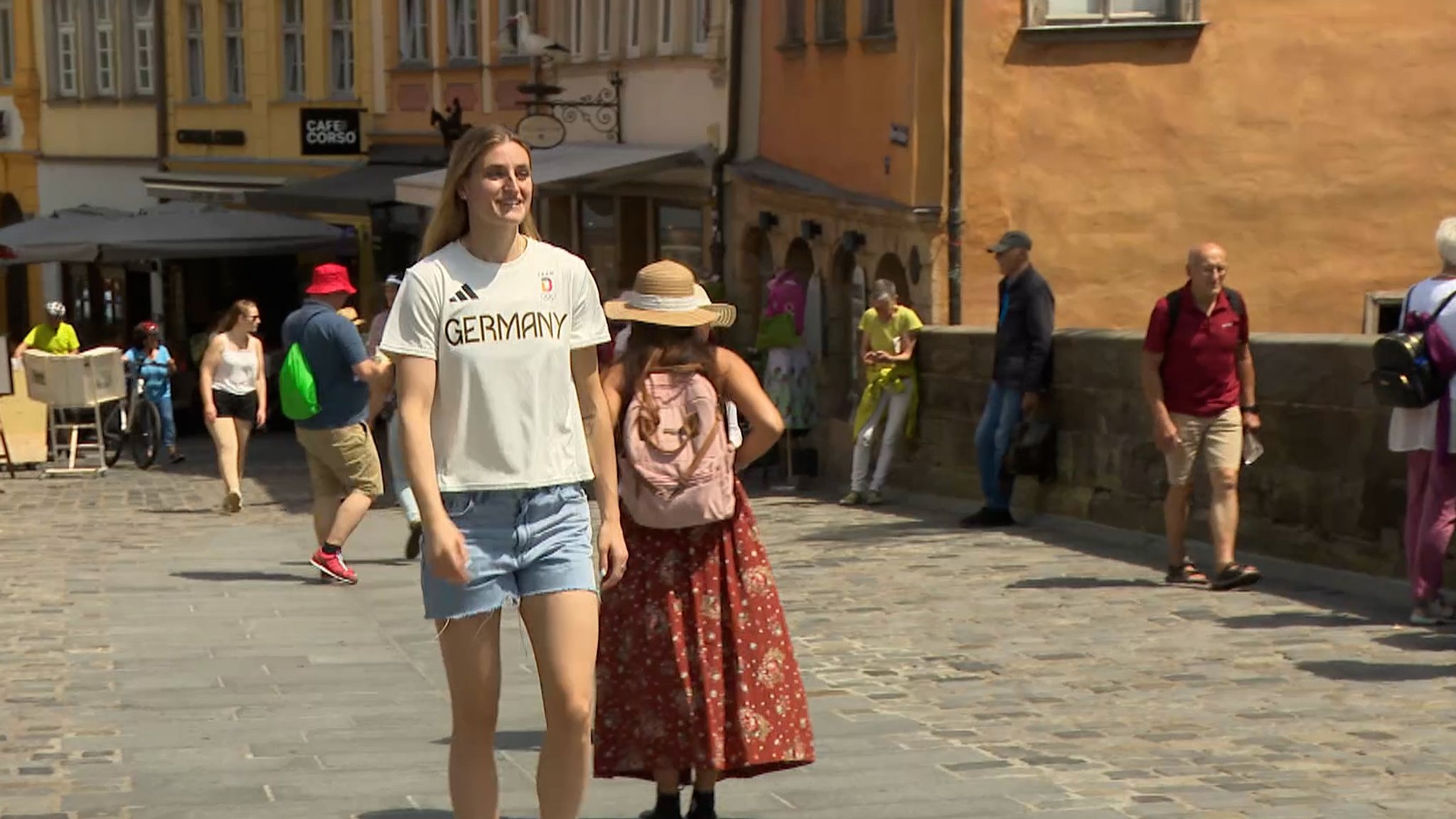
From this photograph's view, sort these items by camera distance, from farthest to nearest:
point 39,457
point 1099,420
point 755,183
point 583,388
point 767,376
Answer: point 39,457
point 755,183
point 767,376
point 1099,420
point 583,388

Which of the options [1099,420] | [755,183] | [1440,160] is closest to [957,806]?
[1099,420]

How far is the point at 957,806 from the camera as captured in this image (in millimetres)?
7961

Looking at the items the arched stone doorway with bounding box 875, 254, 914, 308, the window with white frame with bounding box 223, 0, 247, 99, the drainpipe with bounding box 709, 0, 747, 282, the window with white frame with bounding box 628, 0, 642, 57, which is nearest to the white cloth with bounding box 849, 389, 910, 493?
the arched stone doorway with bounding box 875, 254, 914, 308

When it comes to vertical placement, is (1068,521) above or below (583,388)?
below

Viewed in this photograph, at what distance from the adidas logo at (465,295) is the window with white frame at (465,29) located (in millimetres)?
29802

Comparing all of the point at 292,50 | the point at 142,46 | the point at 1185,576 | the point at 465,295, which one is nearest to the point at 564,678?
the point at 465,295

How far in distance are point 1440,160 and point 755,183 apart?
6277 mm

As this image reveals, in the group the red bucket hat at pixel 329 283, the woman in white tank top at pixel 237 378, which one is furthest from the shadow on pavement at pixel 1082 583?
the woman in white tank top at pixel 237 378

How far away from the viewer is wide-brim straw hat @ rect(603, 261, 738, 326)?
7.61m

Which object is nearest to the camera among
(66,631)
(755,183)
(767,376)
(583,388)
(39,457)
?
(583,388)

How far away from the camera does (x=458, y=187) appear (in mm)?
6426

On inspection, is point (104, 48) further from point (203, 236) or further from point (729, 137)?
point (729, 137)

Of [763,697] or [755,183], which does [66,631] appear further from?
[755,183]

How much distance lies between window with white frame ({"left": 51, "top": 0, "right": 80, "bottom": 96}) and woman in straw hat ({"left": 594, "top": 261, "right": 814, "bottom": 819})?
41641 millimetres
